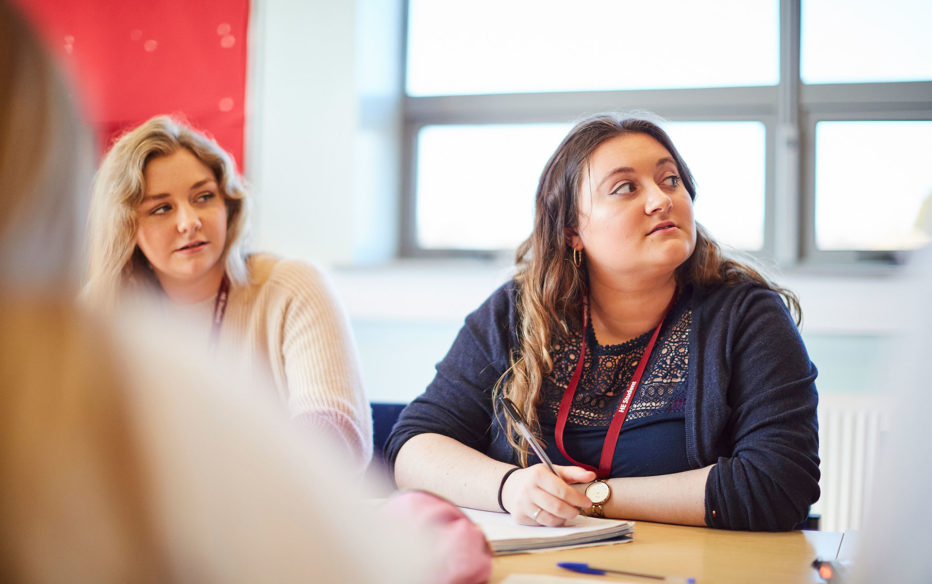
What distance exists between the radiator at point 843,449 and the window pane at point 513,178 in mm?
730

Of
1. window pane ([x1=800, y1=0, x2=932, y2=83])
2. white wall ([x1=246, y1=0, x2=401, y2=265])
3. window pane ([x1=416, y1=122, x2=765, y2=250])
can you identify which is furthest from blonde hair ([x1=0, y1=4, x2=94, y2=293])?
window pane ([x1=800, y1=0, x2=932, y2=83])

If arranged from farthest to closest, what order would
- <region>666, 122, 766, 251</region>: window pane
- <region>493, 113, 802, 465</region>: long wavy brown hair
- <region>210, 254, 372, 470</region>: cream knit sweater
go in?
<region>666, 122, 766, 251</region>: window pane → <region>210, 254, 372, 470</region>: cream knit sweater → <region>493, 113, 802, 465</region>: long wavy brown hair

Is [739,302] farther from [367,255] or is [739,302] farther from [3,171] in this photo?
[367,255]

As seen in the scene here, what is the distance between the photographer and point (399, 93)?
348 cm

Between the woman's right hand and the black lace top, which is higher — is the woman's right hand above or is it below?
below

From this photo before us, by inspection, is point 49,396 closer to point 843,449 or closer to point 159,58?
point 843,449

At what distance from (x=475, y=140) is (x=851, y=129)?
4.99ft

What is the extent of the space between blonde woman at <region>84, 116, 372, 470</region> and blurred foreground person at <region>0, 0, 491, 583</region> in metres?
1.40

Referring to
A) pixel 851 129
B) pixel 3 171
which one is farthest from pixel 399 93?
pixel 3 171

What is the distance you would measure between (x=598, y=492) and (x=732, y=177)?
212cm

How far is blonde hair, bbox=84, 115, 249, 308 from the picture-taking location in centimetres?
197

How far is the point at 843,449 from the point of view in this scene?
2691 millimetres

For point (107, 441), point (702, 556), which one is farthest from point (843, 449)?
point (107, 441)

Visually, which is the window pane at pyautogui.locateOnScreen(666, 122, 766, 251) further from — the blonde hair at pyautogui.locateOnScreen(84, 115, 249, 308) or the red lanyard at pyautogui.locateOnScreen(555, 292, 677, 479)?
the blonde hair at pyautogui.locateOnScreen(84, 115, 249, 308)
